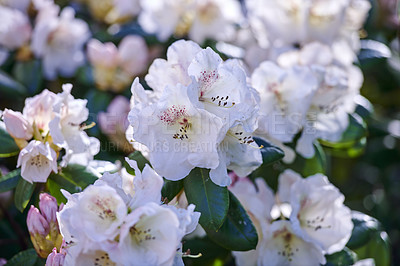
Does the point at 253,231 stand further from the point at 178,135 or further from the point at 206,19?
the point at 206,19

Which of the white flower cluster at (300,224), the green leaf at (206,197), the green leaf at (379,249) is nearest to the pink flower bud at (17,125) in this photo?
the green leaf at (206,197)

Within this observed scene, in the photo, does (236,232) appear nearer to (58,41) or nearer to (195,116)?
(195,116)

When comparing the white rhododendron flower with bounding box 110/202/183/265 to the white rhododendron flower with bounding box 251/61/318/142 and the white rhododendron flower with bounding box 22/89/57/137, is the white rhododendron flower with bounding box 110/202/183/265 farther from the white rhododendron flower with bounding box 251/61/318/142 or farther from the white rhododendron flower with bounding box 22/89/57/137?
the white rhododendron flower with bounding box 251/61/318/142

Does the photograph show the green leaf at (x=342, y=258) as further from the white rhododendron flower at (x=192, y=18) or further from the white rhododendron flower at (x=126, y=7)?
the white rhododendron flower at (x=126, y=7)

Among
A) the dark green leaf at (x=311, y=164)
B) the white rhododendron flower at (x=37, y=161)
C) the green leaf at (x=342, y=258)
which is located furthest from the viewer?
the dark green leaf at (x=311, y=164)

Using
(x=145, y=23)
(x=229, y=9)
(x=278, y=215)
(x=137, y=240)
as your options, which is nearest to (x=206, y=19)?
(x=229, y=9)

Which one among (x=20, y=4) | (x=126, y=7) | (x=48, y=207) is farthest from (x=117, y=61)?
(x=48, y=207)
